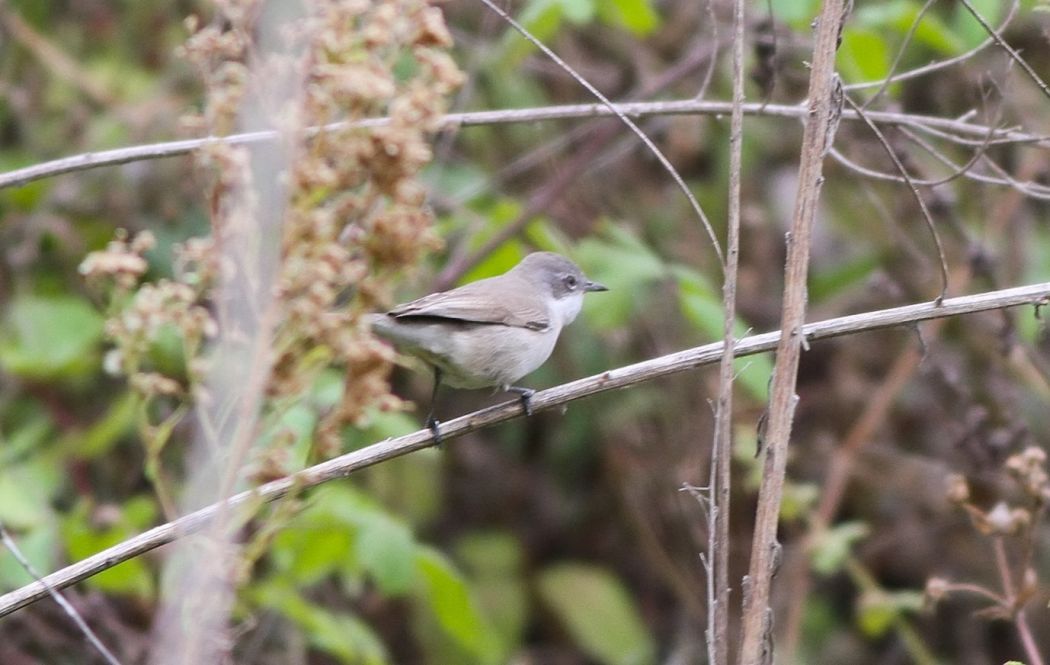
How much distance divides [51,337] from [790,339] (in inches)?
147

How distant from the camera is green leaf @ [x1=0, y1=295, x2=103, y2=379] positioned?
5.10m

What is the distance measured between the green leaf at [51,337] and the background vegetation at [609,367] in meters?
0.02

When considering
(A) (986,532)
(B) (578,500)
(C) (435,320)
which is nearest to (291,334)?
(C) (435,320)

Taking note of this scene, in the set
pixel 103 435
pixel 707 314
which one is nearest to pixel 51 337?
pixel 103 435

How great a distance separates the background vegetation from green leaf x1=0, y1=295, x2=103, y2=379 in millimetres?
15

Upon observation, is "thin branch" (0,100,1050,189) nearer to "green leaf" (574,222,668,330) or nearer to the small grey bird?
the small grey bird

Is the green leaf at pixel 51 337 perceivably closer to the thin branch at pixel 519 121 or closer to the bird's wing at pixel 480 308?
the thin branch at pixel 519 121

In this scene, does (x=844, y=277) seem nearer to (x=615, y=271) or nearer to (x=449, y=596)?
(x=615, y=271)

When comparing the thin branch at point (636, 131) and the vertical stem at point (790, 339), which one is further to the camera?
the thin branch at point (636, 131)

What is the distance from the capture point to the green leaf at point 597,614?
6.52 meters

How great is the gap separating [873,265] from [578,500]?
2.25m

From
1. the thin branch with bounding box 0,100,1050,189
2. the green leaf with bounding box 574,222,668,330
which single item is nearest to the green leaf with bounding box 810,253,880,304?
the green leaf with bounding box 574,222,668,330

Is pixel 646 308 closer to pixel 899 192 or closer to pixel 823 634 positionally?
pixel 899 192


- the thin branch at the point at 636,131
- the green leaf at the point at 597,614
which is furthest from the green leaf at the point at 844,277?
the thin branch at the point at 636,131
